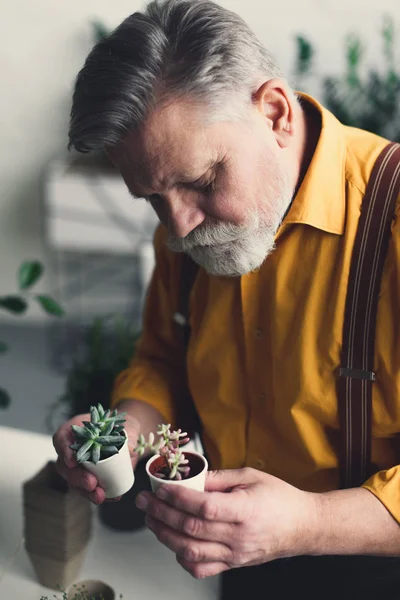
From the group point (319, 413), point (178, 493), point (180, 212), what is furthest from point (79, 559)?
point (180, 212)

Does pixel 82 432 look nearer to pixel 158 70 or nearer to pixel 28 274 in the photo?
pixel 158 70

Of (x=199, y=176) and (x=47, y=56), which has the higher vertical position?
(x=199, y=176)

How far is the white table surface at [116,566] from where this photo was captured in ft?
3.70

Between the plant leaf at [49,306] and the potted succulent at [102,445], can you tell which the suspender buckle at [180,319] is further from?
the plant leaf at [49,306]

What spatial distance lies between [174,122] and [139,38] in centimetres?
13

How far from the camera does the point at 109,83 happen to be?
100 cm

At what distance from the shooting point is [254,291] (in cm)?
128

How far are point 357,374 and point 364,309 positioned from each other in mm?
107

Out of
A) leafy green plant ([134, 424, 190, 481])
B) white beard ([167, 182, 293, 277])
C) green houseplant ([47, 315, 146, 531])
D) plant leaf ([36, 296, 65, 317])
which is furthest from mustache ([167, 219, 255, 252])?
plant leaf ([36, 296, 65, 317])

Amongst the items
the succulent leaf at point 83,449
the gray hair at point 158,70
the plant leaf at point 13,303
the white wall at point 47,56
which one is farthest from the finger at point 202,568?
the white wall at point 47,56

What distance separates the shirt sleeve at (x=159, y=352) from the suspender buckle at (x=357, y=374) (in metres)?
0.44

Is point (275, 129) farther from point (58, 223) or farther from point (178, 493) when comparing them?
point (58, 223)

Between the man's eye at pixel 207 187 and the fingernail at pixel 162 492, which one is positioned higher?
the man's eye at pixel 207 187

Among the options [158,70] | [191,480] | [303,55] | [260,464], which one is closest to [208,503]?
[191,480]
